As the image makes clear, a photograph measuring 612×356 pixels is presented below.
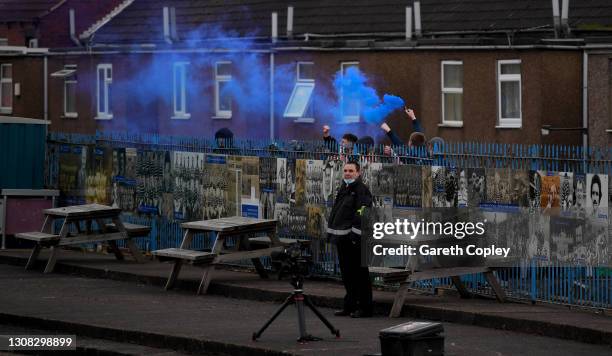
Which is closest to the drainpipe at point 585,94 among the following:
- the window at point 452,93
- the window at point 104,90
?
the window at point 452,93

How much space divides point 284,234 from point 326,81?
642 inches

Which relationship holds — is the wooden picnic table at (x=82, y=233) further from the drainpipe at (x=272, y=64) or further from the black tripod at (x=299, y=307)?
the drainpipe at (x=272, y=64)

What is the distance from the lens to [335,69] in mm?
36188

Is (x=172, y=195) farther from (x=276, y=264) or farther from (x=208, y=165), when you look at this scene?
(x=276, y=264)

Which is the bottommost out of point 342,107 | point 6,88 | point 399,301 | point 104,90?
point 399,301

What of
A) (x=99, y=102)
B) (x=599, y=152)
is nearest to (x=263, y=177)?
(x=599, y=152)

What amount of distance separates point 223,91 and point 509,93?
9.40 m

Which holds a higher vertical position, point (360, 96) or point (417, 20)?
point (417, 20)

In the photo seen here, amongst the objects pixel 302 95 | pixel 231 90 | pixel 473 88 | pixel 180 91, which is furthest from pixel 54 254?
pixel 180 91

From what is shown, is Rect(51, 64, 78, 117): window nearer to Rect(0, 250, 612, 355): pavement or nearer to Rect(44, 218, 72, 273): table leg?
Rect(44, 218, 72, 273): table leg

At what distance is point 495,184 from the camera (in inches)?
678

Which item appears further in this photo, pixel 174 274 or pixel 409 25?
pixel 409 25

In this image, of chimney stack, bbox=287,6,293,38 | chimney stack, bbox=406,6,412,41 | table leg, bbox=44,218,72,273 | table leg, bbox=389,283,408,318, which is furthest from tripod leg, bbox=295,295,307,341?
chimney stack, bbox=287,6,293,38

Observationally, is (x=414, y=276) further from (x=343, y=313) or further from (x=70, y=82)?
(x=70, y=82)
